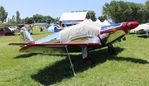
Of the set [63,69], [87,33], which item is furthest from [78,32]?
[63,69]

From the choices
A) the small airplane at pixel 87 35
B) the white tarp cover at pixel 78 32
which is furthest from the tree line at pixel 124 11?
the white tarp cover at pixel 78 32

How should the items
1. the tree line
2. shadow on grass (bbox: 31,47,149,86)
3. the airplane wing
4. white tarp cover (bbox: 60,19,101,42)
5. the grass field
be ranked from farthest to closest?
the tree line
white tarp cover (bbox: 60,19,101,42)
the airplane wing
shadow on grass (bbox: 31,47,149,86)
the grass field

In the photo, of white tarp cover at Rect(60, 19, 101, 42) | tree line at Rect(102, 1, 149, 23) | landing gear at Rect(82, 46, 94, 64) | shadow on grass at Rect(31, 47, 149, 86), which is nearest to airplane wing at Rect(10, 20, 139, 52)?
white tarp cover at Rect(60, 19, 101, 42)

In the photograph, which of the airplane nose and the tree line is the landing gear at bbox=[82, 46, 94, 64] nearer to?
the airplane nose

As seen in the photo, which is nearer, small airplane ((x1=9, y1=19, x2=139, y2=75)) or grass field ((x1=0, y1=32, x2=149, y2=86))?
grass field ((x1=0, y1=32, x2=149, y2=86))

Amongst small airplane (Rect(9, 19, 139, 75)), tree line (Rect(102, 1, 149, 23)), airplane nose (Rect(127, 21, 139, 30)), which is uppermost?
airplane nose (Rect(127, 21, 139, 30))

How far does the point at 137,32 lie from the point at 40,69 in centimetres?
1675

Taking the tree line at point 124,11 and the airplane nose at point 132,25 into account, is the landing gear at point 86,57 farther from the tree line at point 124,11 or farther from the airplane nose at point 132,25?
the tree line at point 124,11

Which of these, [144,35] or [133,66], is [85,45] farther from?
[144,35]

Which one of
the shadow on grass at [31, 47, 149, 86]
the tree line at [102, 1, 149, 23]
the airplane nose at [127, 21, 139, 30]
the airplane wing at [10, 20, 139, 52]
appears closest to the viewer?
the shadow on grass at [31, 47, 149, 86]

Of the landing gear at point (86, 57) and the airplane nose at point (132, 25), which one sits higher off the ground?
the airplane nose at point (132, 25)

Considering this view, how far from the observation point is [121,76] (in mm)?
8430

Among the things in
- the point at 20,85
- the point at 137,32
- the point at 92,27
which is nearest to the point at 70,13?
the point at 137,32

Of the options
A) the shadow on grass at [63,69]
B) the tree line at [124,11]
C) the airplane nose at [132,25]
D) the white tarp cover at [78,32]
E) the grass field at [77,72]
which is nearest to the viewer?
the grass field at [77,72]
